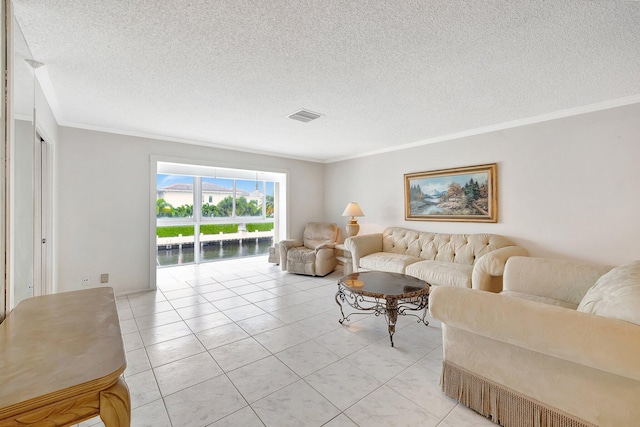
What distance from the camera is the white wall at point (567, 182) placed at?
273 cm

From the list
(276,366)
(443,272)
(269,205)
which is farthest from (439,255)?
(269,205)

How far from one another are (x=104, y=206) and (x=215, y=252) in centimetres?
287

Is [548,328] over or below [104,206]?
below

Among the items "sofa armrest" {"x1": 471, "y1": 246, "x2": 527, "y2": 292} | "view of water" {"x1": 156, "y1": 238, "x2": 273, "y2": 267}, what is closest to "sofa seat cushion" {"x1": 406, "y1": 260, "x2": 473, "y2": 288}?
"sofa armrest" {"x1": 471, "y1": 246, "x2": 527, "y2": 292}

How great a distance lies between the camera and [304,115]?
3.20 m

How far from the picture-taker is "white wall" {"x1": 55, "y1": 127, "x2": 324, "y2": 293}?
11.5ft

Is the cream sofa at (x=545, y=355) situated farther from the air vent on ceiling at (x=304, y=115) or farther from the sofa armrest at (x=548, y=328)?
the air vent on ceiling at (x=304, y=115)

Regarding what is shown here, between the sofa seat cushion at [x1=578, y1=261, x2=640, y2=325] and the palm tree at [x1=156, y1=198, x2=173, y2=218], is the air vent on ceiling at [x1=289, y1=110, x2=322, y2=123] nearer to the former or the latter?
the sofa seat cushion at [x1=578, y1=261, x2=640, y2=325]

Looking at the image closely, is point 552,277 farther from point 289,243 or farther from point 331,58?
point 289,243

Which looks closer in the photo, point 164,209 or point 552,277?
point 552,277

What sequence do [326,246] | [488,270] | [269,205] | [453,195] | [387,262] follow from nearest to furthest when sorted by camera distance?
[488,270], [387,262], [453,195], [326,246], [269,205]

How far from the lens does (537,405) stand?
1.42 m

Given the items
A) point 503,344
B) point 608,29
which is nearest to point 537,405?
point 503,344

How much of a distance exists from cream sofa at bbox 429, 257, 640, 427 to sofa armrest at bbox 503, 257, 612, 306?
494 millimetres
